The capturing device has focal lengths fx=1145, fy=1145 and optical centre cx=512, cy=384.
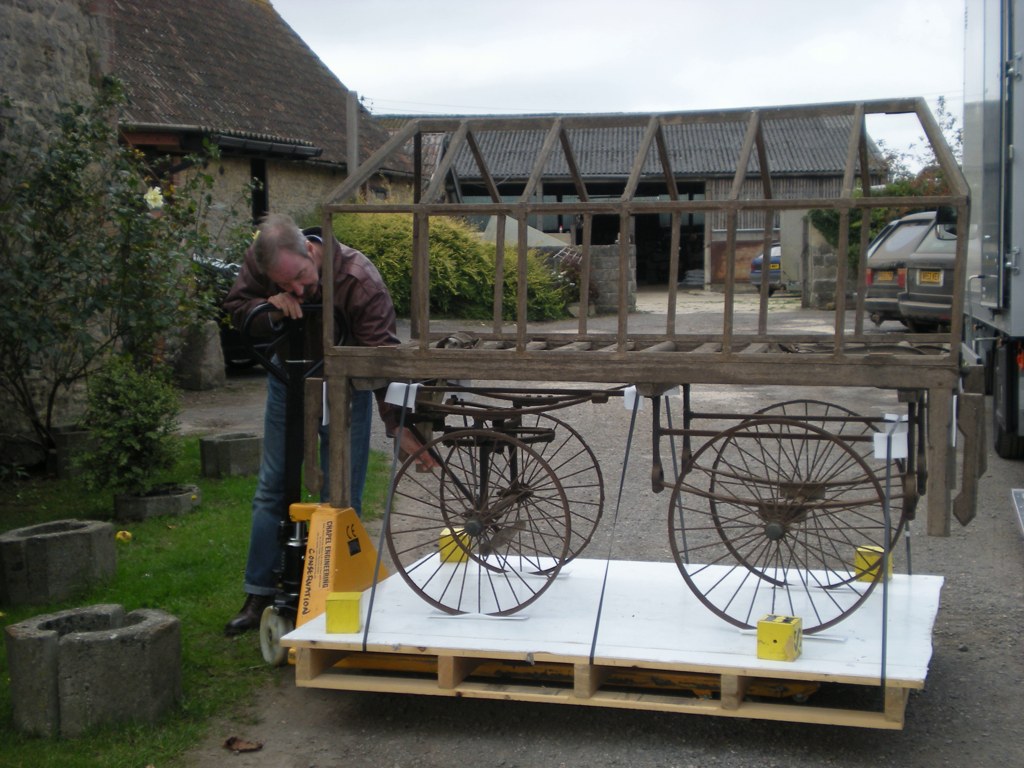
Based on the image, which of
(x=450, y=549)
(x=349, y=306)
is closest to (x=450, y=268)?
(x=450, y=549)

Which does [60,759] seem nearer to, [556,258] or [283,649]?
[283,649]

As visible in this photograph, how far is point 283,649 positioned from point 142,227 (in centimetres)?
385

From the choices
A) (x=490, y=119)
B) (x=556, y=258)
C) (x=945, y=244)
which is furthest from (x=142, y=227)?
(x=556, y=258)

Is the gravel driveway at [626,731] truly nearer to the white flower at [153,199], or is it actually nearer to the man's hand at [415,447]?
the man's hand at [415,447]

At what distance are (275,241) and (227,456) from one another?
12.7ft

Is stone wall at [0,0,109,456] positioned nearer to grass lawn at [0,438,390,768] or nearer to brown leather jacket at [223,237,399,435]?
grass lawn at [0,438,390,768]

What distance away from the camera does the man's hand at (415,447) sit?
449 centimetres

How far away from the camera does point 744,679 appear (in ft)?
12.2

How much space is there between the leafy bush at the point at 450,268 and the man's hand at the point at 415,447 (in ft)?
46.5

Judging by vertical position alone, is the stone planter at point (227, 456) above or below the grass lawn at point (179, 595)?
above

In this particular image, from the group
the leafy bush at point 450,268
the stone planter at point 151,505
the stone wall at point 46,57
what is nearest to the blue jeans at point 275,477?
the stone planter at point 151,505

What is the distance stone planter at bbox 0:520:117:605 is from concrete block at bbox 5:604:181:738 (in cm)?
138

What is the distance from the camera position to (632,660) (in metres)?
3.78

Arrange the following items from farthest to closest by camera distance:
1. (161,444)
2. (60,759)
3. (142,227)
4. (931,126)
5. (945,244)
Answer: (945,244)
(142,227)
(161,444)
(931,126)
(60,759)
